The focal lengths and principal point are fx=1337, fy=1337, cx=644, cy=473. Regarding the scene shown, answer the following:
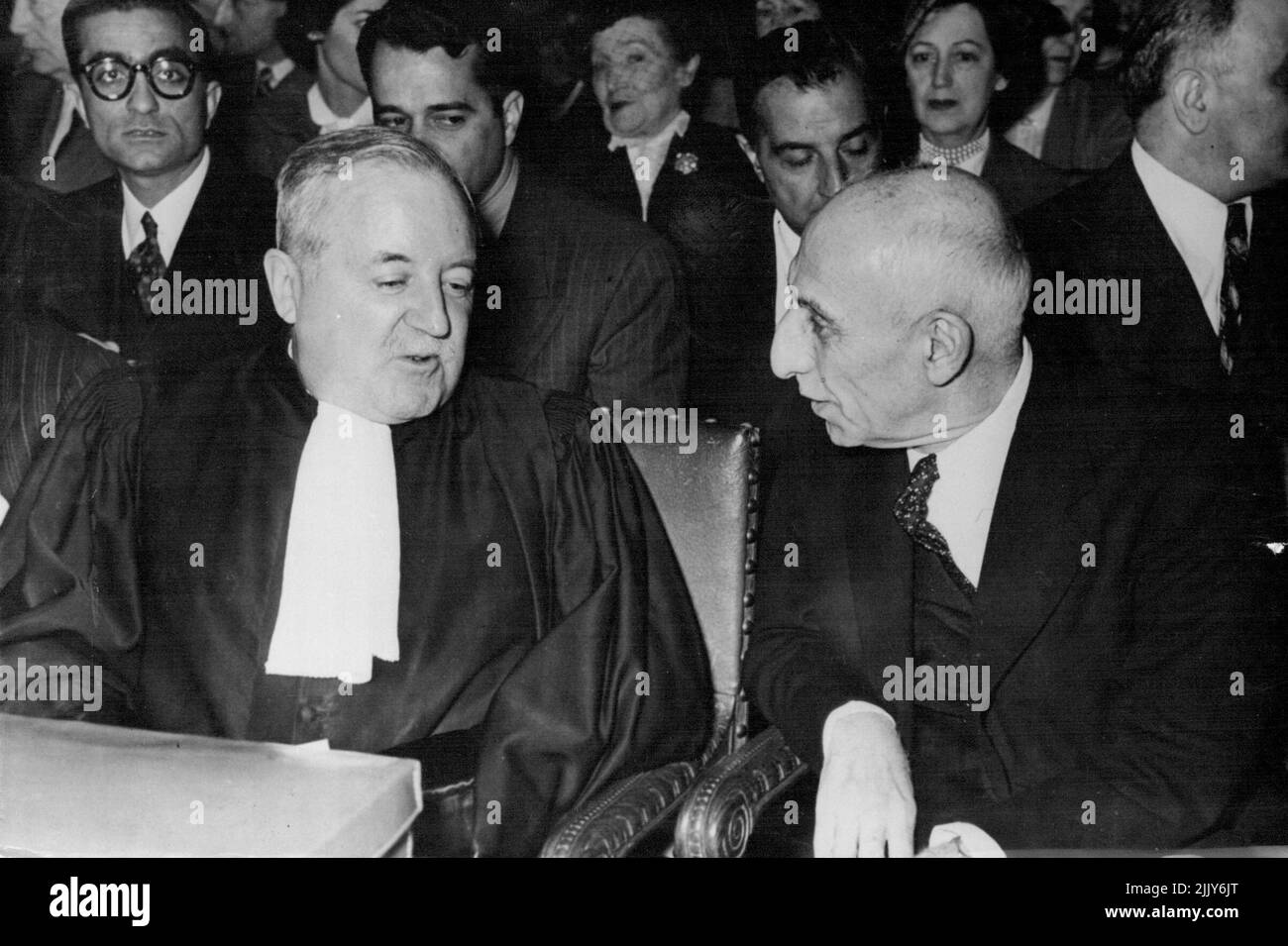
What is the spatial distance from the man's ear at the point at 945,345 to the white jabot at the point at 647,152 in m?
0.78

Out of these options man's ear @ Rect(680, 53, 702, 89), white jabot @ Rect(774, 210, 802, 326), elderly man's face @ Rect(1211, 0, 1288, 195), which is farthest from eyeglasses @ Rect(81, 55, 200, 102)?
elderly man's face @ Rect(1211, 0, 1288, 195)

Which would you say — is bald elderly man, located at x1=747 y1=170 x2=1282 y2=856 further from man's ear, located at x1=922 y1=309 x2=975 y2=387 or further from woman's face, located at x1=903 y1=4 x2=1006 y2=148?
woman's face, located at x1=903 y1=4 x2=1006 y2=148

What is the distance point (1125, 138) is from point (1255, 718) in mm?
1439

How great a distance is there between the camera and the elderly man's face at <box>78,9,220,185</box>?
3326 mm

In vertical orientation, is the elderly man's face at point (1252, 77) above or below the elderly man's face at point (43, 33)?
below

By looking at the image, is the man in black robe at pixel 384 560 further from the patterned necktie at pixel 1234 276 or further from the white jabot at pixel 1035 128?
the patterned necktie at pixel 1234 276

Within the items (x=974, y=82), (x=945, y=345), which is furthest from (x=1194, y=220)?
(x=945, y=345)

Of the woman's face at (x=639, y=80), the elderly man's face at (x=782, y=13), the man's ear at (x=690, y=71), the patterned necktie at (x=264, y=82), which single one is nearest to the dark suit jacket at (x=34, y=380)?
the patterned necktie at (x=264, y=82)

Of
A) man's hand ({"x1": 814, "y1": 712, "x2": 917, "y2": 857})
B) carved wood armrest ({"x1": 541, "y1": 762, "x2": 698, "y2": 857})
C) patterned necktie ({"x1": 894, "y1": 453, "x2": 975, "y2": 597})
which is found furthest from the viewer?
patterned necktie ({"x1": 894, "y1": 453, "x2": 975, "y2": 597})

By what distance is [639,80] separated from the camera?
335 centimetres

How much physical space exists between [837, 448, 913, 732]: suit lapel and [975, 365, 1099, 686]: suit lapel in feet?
0.61

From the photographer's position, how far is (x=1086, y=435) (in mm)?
3131

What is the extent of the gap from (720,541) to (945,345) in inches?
27.5

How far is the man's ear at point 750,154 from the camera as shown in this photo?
3330mm
